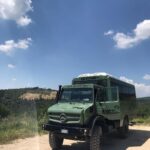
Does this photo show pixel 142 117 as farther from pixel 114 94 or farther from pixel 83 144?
pixel 83 144

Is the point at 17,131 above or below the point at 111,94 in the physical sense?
below

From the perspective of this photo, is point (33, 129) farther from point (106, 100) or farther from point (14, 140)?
point (106, 100)

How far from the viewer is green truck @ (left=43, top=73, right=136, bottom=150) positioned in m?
12.5

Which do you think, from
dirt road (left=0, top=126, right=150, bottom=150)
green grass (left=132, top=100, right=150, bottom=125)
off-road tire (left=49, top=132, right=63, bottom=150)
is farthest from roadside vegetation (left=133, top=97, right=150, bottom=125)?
off-road tire (left=49, top=132, right=63, bottom=150)

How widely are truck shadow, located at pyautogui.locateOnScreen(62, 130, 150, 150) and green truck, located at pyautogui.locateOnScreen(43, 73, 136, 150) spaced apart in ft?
2.28

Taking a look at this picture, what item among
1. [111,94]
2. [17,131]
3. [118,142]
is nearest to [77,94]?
[111,94]

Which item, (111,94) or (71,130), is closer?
(71,130)

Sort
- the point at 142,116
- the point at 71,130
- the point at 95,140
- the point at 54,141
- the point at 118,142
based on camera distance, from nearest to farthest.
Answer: the point at 71,130 → the point at 95,140 → the point at 54,141 → the point at 118,142 → the point at 142,116

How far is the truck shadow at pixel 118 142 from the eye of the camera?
14544 mm

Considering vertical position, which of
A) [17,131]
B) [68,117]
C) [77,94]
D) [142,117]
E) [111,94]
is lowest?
[17,131]

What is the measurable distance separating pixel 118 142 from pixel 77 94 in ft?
12.3

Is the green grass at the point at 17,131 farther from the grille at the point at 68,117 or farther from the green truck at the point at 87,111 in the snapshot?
the grille at the point at 68,117

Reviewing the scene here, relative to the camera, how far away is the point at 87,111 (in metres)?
12.7

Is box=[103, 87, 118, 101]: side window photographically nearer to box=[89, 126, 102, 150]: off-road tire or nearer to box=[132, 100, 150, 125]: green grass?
box=[89, 126, 102, 150]: off-road tire
